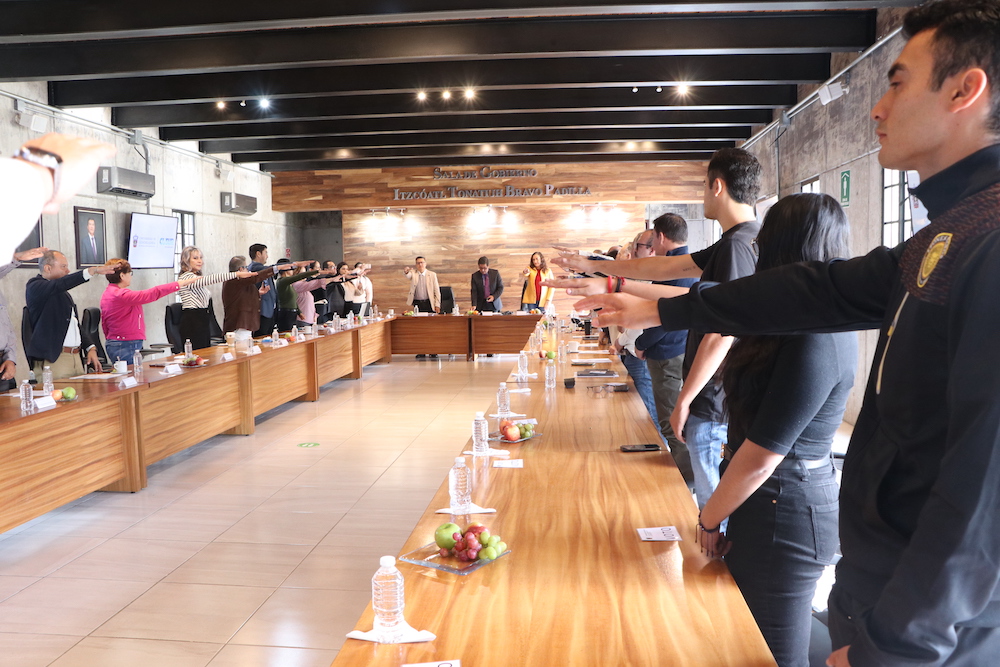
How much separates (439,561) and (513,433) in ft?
4.23

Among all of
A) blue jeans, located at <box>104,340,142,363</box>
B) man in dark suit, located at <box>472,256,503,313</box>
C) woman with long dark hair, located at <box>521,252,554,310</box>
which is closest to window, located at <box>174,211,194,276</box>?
man in dark suit, located at <box>472,256,503,313</box>

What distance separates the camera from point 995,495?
870 millimetres

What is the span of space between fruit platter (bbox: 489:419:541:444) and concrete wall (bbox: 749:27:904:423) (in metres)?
4.52

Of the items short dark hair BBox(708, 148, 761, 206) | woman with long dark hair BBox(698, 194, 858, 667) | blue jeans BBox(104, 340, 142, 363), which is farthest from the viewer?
blue jeans BBox(104, 340, 142, 363)

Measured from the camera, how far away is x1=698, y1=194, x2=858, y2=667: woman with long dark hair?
1.75 metres

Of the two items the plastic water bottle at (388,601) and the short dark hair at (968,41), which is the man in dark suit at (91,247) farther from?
the short dark hair at (968,41)

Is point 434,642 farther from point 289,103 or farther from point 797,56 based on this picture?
point 289,103

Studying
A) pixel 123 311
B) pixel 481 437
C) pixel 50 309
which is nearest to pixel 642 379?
pixel 481 437

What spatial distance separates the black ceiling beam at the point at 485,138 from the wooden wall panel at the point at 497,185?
85.1 inches

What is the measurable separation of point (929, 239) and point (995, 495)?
342 mm

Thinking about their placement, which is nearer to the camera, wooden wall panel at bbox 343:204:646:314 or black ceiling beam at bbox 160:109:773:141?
black ceiling beam at bbox 160:109:773:141

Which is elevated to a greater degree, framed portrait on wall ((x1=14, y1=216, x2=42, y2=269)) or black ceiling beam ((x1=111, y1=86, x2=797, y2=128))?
black ceiling beam ((x1=111, y1=86, x2=797, y2=128))

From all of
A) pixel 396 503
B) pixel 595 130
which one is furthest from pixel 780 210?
pixel 595 130

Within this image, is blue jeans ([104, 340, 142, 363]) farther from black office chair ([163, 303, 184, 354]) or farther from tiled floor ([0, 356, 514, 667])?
black office chair ([163, 303, 184, 354])
